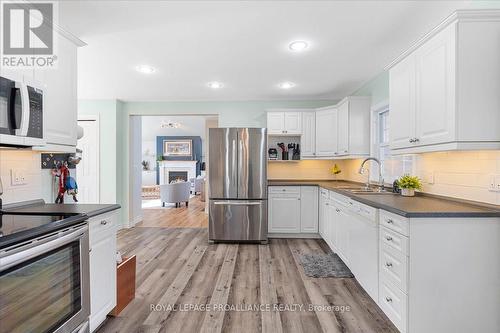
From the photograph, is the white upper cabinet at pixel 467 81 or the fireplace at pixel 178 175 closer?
the white upper cabinet at pixel 467 81

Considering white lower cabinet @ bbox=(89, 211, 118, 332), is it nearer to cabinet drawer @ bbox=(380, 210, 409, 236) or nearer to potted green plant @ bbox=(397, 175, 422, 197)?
cabinet drawer @ bbox=(380, 210, 409, 236)

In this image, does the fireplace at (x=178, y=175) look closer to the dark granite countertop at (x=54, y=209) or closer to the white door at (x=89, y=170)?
the white door at (x=89, y=170)

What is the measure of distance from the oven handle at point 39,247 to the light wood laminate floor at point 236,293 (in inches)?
37.2

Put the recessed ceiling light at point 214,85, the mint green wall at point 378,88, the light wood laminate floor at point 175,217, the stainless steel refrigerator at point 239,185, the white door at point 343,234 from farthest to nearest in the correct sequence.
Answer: the light wood laminate floor at point 175,217 < the stainless steel refrigerator at point 239,185 < the recessed ceiling light at point 214,85 < the mint green wall at point 378,88 < the white door at point 343,234

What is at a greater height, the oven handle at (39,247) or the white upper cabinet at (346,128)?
the white upper cabinet at (346,128)

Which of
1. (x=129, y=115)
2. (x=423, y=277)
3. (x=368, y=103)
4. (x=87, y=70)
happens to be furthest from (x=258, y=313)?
(x=129, y=115)

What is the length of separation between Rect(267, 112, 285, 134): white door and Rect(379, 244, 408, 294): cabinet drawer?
9.26 feet

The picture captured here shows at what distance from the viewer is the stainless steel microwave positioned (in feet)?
4.73

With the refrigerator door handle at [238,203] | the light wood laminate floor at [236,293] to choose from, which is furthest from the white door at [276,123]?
the light wood laminate floor at [236,293]

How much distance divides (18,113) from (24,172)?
820 mm

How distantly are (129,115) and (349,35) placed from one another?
13.6 ft

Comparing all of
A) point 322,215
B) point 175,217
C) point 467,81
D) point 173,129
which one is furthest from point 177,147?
point 467,81

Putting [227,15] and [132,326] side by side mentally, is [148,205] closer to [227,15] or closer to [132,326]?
[132,326]

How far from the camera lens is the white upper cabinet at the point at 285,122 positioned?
456cm
